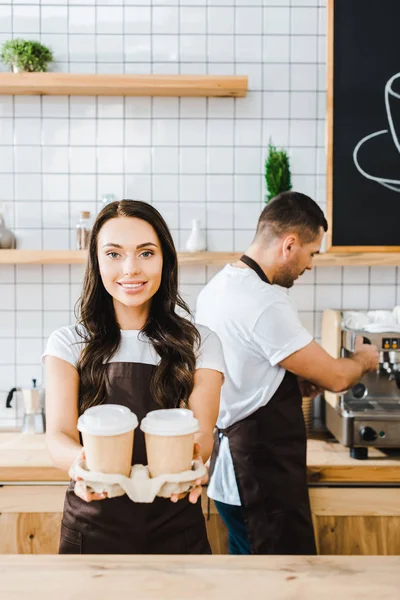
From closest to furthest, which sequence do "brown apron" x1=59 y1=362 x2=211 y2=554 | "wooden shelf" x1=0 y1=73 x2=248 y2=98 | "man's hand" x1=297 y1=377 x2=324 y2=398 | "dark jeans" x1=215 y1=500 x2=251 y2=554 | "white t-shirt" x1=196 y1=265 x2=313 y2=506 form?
"brown apron" x1=59 y1=362 x2=211 y2=554, "white t-shirt" x1=196 y1=265 x2=313 y2=506, "dark jeans" x1=215 y1=500 x2=251 y2=554, "man's hand" x1=297 y1=377 x2=324 y2=398, "wooden shelf" x1=0 y1=73 x2=248 y2=98

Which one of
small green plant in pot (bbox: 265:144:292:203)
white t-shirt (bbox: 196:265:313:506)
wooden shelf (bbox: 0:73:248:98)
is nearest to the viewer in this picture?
white t-shirt (bbox: 196:265:313:506)

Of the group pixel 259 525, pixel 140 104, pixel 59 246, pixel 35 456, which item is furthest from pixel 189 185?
pixel 259 525

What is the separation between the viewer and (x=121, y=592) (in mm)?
1024

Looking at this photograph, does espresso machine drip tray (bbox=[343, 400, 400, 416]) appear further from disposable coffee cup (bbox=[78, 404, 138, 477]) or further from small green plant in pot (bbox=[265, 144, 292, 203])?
disposable coffee cup (bbox=[78, 404, 138, 477])

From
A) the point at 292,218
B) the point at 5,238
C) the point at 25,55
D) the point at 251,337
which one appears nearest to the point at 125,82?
the point at 25,55

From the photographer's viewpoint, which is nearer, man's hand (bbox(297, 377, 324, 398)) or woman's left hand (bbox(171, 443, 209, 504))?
woman's left hand (bbox(171, 443, 209, 504))

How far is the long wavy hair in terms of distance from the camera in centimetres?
148

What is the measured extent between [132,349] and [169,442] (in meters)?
0.51

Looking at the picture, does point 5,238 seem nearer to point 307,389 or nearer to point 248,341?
point 248,341

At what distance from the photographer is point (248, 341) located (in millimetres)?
1948

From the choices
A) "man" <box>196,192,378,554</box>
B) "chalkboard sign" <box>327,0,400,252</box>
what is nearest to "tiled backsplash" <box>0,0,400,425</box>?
"chalkboard sign" <box>327,0,400,252</box>

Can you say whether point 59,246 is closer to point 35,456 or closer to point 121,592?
point 35,456

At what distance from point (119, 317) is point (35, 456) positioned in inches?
38.8

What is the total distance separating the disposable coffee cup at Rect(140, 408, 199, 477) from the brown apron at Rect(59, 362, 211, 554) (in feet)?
1.27
